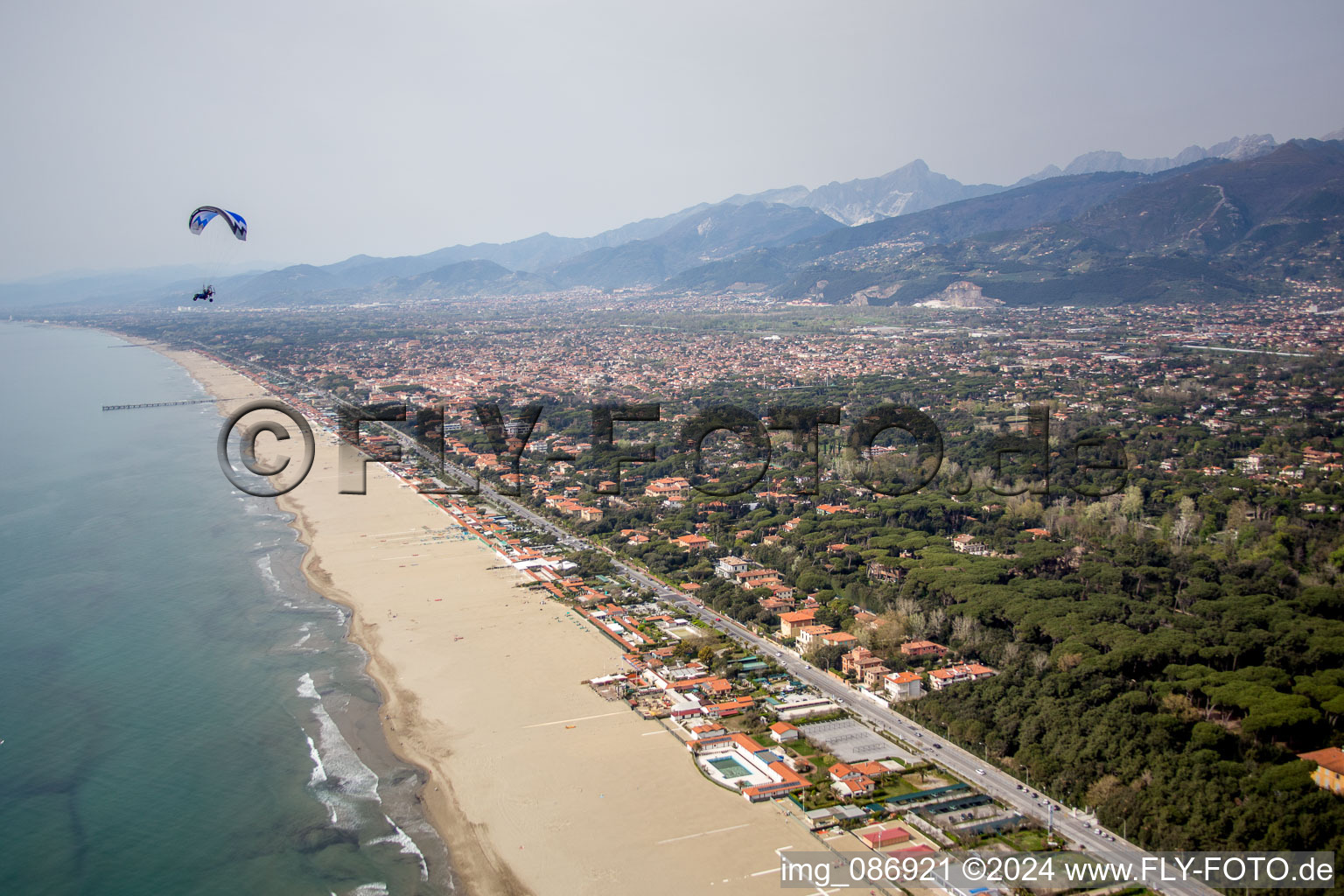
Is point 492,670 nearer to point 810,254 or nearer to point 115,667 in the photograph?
point 115,667

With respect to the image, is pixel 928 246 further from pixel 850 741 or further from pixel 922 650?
pixel 850 741

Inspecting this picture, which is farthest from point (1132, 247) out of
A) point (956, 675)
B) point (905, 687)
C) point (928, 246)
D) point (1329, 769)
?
point (1329, 769)

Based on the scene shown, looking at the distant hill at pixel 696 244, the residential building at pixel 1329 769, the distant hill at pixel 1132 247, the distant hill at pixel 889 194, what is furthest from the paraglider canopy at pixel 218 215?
the distant hill at pixel 889 194

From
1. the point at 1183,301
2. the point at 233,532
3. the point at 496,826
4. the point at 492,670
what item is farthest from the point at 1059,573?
the point at 1183,301

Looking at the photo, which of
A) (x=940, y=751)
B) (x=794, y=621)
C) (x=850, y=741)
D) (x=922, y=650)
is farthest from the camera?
(x=794, y=621)

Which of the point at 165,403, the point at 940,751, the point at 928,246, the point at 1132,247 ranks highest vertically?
the point at 928,246

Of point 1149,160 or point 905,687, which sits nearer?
point 905,687

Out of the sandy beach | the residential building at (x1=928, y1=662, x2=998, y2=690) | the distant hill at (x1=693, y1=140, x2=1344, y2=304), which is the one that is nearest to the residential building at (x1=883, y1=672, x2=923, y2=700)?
the residential building at (x1=928, y1=662, x2=998, y2=690)
